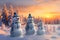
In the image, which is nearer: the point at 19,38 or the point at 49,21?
the point at 19,38

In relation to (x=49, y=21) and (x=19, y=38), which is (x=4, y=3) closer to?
(x=19, y=38)

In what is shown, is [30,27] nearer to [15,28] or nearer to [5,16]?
[15,28]

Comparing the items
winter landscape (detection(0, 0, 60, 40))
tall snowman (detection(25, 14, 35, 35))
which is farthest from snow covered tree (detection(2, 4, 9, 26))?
tall snowman (detection(25, 14, 35, 35))

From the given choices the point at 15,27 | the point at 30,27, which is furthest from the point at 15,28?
the point at 30,27

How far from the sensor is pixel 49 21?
1.56 meters

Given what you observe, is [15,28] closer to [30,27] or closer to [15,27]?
[15,27]

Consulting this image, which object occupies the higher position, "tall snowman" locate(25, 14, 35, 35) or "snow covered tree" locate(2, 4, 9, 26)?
"snow covered tree" locate(2, 4, 9, 26)

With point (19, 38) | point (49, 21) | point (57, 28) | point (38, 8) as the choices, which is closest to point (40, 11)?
point (38, 8)

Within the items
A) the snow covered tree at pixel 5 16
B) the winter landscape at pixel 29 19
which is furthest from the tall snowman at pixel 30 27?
the snow covered tree at pixel 5 16

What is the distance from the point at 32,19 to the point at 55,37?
303mm

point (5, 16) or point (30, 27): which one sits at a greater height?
point (5, 16)

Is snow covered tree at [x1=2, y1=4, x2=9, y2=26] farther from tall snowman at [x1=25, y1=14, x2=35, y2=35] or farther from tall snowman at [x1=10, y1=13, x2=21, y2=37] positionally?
tall snowman at [x1=25, y1=14, x2=35, y2=35]

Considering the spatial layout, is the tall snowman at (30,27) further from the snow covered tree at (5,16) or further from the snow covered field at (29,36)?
the snow covered tree at (5,16)

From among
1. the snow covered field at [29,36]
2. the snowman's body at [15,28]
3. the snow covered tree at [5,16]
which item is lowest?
the snow covered field at [29,36]
